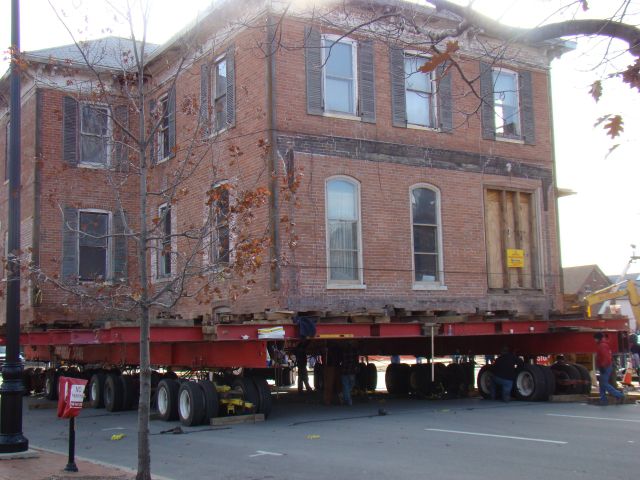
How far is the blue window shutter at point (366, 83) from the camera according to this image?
18859 millimetres

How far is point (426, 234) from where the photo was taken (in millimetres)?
19500

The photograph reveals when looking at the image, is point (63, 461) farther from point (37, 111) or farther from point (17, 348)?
point (37, 111)

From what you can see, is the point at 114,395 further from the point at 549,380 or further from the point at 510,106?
the point at 510,106

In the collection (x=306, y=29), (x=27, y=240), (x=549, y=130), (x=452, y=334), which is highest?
(x=306, y=29)

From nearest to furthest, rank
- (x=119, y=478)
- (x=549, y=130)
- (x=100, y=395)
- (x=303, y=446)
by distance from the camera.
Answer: (x=119, y=478) → (x=303, y=446) → (x=100, y=395) → (x=549, y=130)

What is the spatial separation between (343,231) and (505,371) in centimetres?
506

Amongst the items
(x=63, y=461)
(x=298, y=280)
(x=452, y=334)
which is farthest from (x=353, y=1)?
(x=63, y=461)

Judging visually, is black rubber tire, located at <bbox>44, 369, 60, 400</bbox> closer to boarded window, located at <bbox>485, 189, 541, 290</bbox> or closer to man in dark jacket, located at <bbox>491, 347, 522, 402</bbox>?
man in dark jacket, located at <bbox>491, 347, 522, 402</bbox>

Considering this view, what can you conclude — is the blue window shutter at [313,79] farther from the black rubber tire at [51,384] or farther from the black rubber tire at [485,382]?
the black rubber tire at [51,384]

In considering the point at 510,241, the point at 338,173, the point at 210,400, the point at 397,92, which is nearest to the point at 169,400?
the point at 210,400

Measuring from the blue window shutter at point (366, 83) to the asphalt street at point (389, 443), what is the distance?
689 centimetres

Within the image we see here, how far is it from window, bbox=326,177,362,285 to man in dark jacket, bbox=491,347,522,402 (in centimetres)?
388

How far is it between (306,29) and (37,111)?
8.81 metres

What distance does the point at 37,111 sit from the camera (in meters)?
22.3
